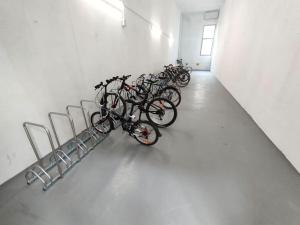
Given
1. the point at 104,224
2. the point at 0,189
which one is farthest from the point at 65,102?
the point at 104,224

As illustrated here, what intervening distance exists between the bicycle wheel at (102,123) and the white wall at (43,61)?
37 cm

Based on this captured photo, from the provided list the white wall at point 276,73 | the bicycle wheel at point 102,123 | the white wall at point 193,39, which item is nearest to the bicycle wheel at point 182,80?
the white wall at point 276,73

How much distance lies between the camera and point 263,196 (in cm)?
133

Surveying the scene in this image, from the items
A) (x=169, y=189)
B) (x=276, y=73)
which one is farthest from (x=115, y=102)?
(x=276, y=73)

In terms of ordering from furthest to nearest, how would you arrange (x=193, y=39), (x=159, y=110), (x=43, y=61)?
(x=193, y=39) < (x=159, y=110) < (x=43, y=61)

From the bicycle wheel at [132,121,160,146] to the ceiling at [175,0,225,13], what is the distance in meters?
8.83

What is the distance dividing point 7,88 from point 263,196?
8.46 feet

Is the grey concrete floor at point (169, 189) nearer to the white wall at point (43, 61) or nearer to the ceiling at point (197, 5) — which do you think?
the white wall at point (43, 61)

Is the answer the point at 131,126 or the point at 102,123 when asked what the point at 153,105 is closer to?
the point at 131,126

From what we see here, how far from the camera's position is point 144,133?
77.4 inches

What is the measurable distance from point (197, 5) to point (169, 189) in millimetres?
10603

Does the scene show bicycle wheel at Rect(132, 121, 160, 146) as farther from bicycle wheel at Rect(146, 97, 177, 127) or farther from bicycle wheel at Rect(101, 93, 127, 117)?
bicycle wheel at Rect(146, 97, 177, 127)

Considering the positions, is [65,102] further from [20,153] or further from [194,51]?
[194,51]

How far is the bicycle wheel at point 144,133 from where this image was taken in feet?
6.34
